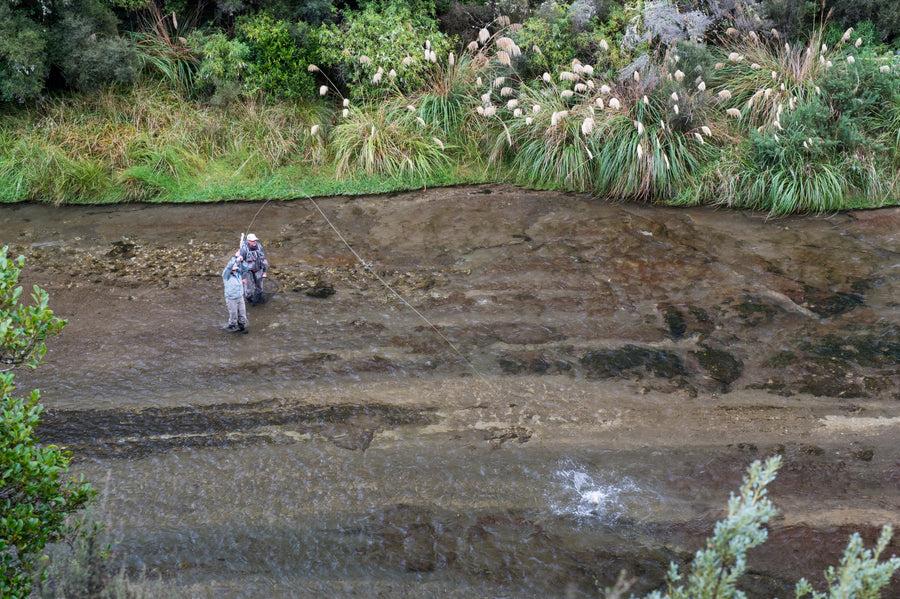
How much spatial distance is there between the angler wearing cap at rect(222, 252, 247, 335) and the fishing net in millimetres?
541

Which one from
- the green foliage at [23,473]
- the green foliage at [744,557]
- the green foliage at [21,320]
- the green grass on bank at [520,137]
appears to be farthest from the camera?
the green grass on bank at [520,137]

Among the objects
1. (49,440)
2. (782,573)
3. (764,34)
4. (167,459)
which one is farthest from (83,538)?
(764,34)

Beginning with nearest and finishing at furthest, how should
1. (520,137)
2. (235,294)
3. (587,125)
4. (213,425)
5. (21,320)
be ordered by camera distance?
1. (21,320)
2. (213,425)
3. (235,294)
4. (587,125)
5. (520,137)

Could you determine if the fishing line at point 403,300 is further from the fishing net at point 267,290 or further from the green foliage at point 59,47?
the green foliage at point 59,47

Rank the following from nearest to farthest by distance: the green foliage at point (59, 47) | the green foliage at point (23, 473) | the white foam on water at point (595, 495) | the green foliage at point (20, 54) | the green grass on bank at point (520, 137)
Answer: the green foliage at point (23, 473) < the white foam on water at point (595, 495) < the green foliage at point (20, 54) < the green foliage at point (59, 47) < the green grass on bank at point (520, 137)

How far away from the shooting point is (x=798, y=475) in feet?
20.5

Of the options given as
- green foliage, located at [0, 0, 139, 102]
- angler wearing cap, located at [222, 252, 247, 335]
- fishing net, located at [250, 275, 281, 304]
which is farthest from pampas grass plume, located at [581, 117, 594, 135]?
A: green foliage, located at [0, 0, 139, 102]

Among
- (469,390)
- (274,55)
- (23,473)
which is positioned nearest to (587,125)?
(469,390)

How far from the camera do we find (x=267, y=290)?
895 cm

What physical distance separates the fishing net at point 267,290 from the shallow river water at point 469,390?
0.32 feet

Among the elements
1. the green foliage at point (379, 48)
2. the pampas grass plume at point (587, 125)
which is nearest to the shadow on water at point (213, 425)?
the pampas grass plume at point (587, 125)

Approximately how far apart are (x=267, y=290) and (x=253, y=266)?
656 millimetres

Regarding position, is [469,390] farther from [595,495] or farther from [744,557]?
[744,557]

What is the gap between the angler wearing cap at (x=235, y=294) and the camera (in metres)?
7.85
